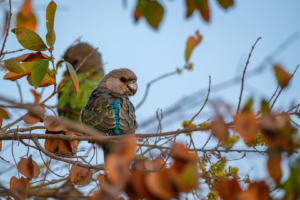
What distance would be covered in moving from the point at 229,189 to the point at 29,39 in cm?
218

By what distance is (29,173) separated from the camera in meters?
2.57

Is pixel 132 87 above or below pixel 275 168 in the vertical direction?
above

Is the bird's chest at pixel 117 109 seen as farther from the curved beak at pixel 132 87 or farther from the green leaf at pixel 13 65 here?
the green leaf at pixel 13 65

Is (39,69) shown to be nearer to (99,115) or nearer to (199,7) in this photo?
(99,115)

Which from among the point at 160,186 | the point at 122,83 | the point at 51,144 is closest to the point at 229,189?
the point at 160,186

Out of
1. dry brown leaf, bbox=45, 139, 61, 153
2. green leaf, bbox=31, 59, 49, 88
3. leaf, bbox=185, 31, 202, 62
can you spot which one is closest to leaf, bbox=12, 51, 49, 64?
green leaf, bbox=31, 59, 49, 88

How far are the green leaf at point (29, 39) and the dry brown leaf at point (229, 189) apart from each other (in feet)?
6.75

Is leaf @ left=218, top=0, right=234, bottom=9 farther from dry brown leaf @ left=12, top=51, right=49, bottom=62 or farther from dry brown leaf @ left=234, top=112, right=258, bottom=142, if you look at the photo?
dry brown leaf @ left=12, top=51, right=49, bottom=62

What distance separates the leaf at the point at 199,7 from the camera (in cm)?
155

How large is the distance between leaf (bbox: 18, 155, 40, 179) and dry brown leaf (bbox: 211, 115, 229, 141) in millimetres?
1780

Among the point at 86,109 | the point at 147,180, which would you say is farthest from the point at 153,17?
the point at 86,109

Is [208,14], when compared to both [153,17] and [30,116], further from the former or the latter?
[30,116]

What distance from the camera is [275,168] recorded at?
1364 millimetres

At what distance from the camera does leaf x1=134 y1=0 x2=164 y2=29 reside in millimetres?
1392
